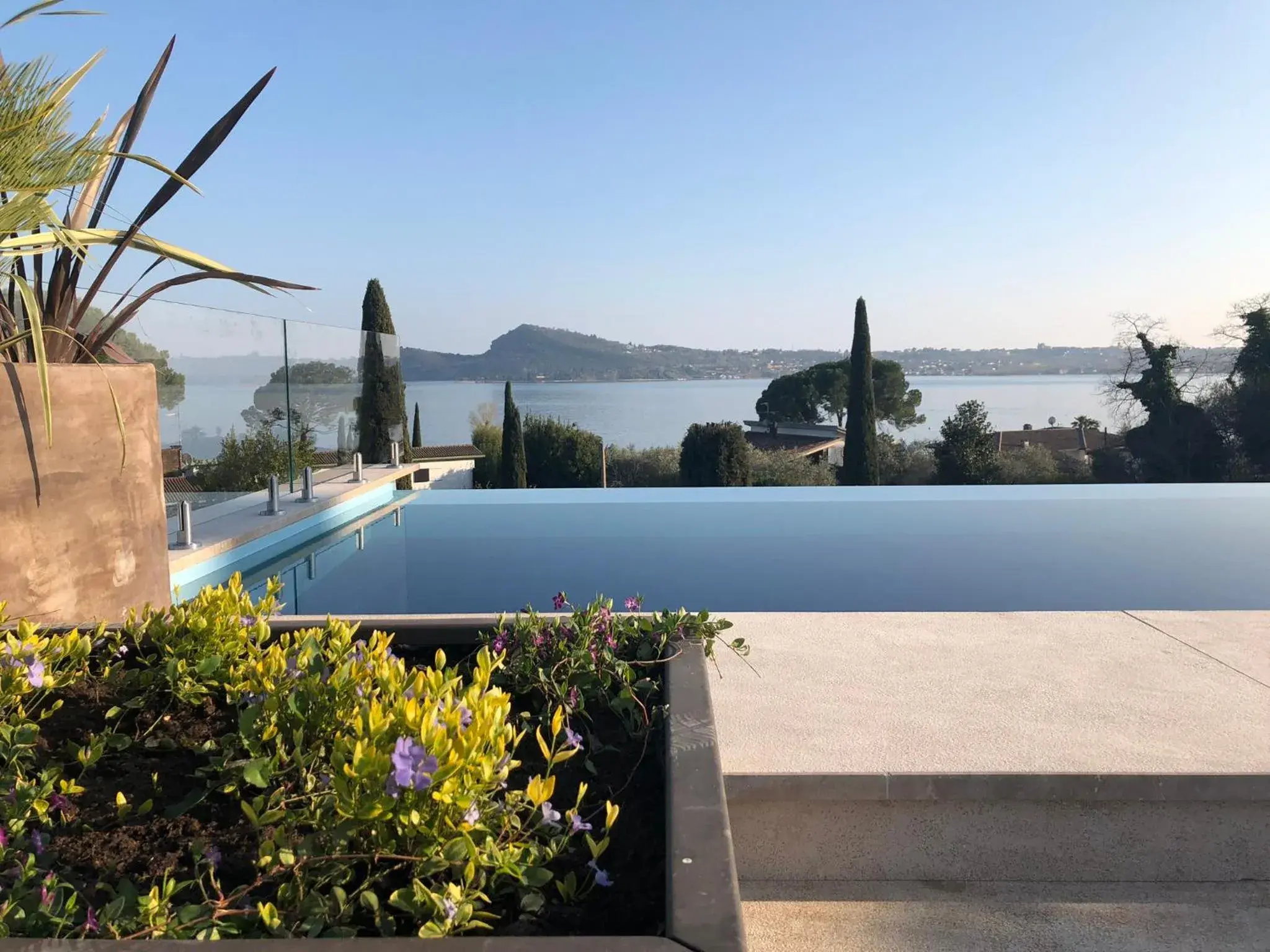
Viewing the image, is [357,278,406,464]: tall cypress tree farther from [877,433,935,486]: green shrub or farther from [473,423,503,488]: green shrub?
[877,433,935,486]: green shrub

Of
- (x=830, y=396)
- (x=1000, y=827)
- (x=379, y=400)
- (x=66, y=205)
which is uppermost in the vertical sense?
(x=66, y=205)

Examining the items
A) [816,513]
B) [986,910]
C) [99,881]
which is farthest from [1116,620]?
[816,513]

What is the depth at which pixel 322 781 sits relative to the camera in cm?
126

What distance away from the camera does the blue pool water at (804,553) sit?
5.44 meters

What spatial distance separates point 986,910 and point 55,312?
2.78 meters

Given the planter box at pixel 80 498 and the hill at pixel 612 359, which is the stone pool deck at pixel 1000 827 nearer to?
the planter box at pixel 80 498

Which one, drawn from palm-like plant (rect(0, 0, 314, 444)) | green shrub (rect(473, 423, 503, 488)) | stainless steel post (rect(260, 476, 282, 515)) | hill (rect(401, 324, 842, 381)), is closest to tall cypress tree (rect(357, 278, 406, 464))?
stainless steel post (rect(260, 476, 282, 515))

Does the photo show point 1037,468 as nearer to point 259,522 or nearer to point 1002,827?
point 259,522

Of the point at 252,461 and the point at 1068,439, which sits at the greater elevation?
the point at 252,461

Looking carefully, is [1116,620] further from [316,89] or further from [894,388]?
[894,388]

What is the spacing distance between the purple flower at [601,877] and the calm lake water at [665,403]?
1450cm

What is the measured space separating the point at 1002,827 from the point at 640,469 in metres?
16.2

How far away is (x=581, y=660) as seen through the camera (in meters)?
1.78

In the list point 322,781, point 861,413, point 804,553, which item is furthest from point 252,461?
point 861,413
